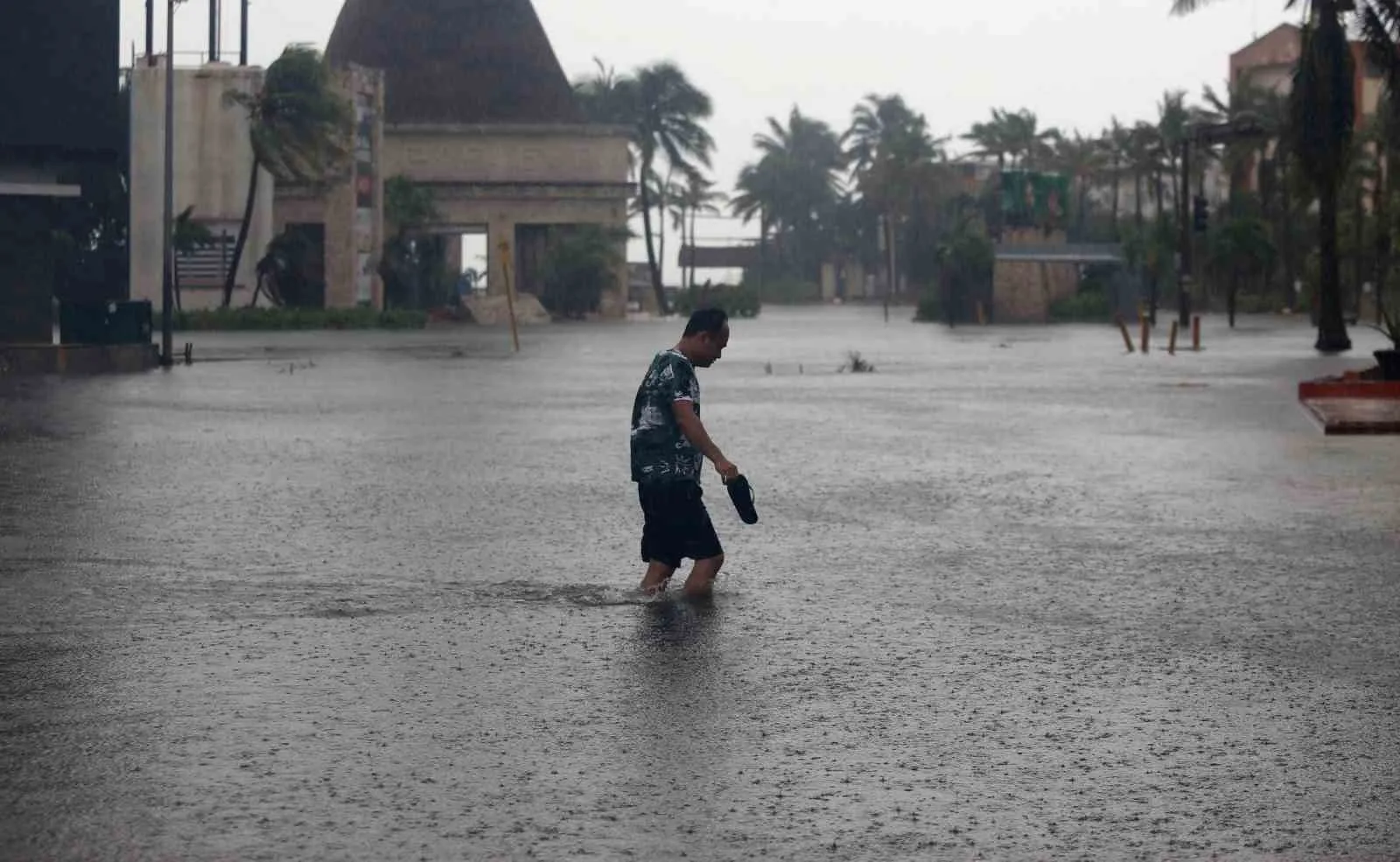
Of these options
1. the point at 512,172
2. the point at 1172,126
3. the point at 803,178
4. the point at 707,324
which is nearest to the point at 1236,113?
the point at 1172,126

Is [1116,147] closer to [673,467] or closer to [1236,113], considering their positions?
[1236,113]

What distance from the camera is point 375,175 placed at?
90.6m

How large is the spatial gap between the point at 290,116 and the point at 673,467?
223 feet

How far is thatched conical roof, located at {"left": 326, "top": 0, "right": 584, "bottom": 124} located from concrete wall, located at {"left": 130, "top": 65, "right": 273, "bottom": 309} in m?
19.7

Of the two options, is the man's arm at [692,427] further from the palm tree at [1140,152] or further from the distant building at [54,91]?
the palm tree at [1140,152]

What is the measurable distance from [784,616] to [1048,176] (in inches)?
3644

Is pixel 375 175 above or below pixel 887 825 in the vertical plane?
above

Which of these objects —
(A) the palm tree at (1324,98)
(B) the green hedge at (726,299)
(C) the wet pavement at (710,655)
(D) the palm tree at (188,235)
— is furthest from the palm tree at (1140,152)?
(C) the wet pavement at (710,655)

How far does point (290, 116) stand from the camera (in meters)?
76.9

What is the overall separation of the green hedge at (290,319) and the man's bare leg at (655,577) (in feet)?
206

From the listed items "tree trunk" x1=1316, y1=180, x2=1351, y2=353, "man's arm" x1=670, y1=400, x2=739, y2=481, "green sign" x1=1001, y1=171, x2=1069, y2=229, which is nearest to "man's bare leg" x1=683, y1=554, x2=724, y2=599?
"man's arm" x1=670, y1=400, x2=739, y2=481

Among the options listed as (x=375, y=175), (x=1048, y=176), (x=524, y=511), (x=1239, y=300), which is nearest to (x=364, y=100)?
(x=375, y=175)

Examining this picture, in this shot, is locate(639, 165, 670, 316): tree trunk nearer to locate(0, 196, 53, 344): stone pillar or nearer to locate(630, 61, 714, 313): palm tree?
locate(630, 61, 714, 313): palm tree

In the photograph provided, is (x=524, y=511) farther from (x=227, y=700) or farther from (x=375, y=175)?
(x=375, y=175)
